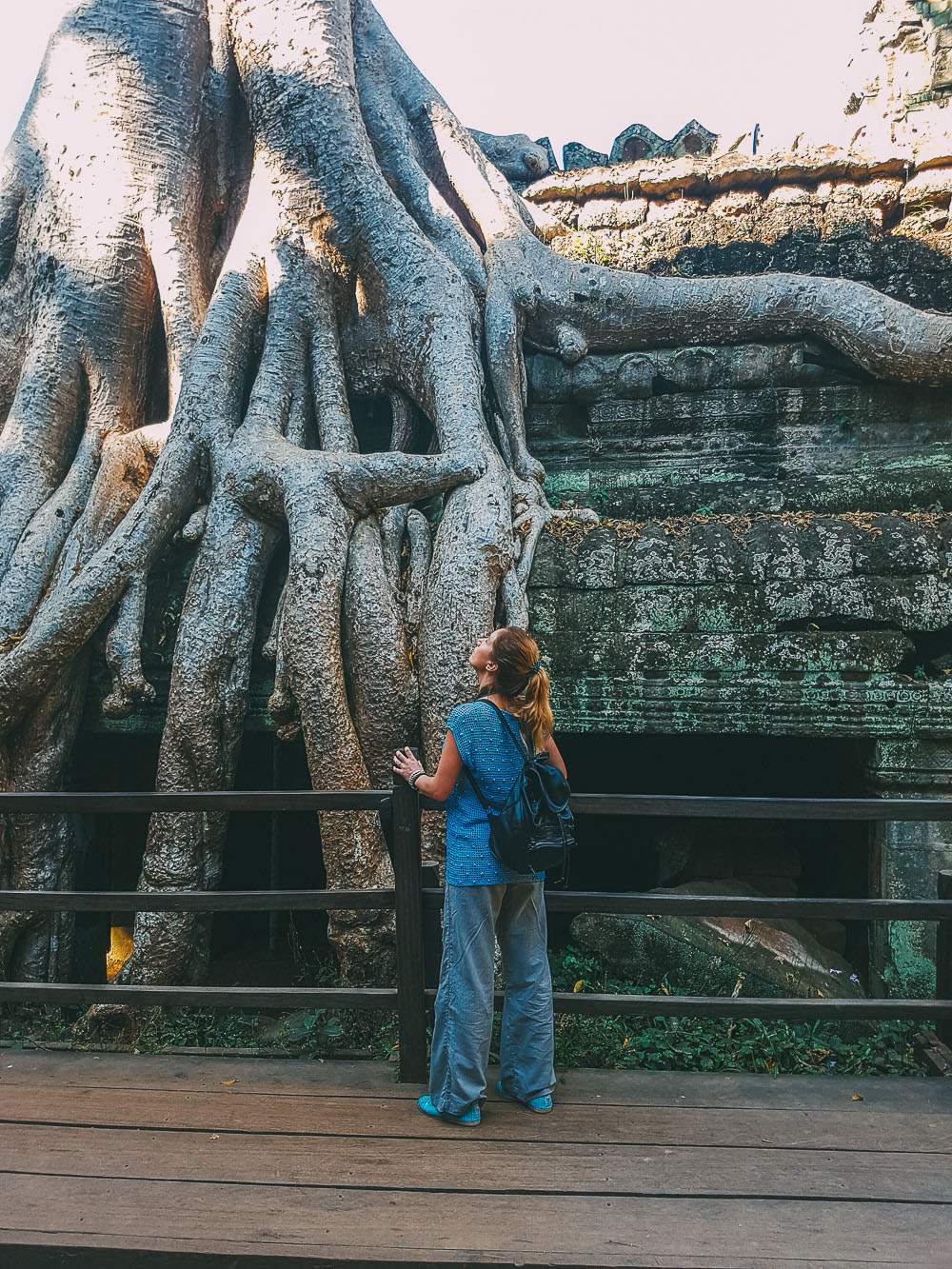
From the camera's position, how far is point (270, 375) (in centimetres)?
454

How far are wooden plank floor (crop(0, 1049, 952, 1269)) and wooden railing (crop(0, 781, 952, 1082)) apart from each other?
0.63 feet

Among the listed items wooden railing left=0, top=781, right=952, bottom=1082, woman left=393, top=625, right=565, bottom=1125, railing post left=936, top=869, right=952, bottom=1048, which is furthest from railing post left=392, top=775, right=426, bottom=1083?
railing post left=936, top=869, right=952, bottom=1048

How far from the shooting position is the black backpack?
2.11 metres

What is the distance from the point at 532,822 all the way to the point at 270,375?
3281mm

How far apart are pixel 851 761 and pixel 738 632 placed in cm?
91

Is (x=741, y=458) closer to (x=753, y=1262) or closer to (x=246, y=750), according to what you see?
(x=246, y=750)

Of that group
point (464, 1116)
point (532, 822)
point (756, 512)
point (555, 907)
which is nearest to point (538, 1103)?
point (464, 1116)

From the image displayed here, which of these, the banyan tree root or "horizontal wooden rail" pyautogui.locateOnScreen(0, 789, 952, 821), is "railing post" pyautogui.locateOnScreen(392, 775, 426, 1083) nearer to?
"horizontal wooden rail" pyautogui.locateOnScreen(0, 789, 952, 821)

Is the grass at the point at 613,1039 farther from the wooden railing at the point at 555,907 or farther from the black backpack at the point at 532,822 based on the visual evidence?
the black backpack at the point at 532,822

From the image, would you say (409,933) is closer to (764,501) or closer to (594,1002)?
(594,1002)

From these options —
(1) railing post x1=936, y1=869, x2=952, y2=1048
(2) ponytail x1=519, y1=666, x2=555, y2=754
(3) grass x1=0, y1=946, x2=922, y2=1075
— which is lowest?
(3) grass x1=0, y1=946, x2=922, y2=1075

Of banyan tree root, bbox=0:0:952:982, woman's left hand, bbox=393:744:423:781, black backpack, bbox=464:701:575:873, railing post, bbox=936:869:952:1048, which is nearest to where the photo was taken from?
black backpack, bbox=464:701:575:873

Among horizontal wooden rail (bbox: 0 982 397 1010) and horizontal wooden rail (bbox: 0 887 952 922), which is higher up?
horizontal wooden rail (bbox: 0 887 952 922)

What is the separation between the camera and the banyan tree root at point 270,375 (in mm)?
3715
